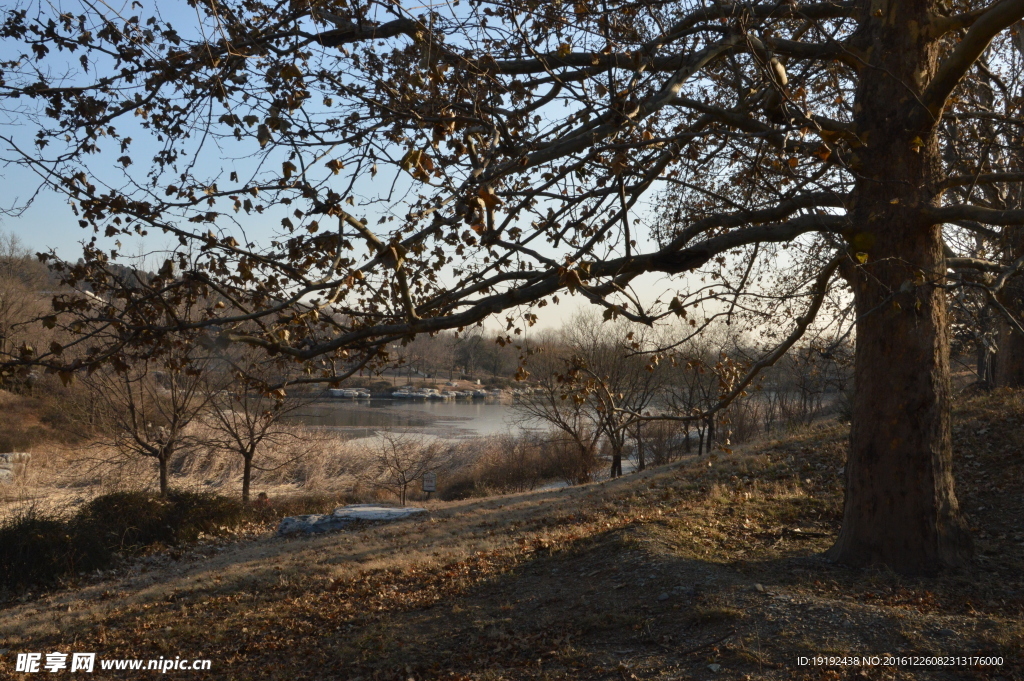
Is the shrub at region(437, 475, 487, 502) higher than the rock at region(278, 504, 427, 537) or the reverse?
the reverse

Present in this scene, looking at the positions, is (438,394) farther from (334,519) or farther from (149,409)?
(334,519)

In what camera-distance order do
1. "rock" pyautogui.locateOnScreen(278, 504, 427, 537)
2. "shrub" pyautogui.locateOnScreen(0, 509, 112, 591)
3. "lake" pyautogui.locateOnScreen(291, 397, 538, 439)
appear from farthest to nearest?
"lake" pyautogui.locateOnScreen(291, 397, 538, 439), "rock" pyautogui.locateOnScreen(278, 504, 427, 537), "shrub" pyautogui.locateOnScreen(0, 509, 112, 591)

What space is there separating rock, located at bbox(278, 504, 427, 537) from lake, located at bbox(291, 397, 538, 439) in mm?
12627

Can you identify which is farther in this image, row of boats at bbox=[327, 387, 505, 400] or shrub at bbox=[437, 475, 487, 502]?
row of boats at bbox=[327, 387, 505, 400]

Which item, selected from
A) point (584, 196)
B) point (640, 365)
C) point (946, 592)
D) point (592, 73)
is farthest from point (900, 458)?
point (640, 365)

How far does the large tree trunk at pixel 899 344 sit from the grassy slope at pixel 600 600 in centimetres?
45

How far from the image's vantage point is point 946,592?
5.66 m

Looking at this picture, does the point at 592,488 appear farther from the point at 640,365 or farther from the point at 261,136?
the point at 261,136

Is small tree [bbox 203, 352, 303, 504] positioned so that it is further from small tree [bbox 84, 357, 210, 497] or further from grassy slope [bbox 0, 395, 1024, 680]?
grassy slope [bbox 0, 395, 1024, 680]

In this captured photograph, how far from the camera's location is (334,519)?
47.1 ft

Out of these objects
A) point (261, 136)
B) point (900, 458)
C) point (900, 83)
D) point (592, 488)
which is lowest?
point (592, 488)

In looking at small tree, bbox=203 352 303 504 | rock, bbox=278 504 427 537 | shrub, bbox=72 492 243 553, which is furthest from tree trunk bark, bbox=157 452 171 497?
rock, bbox=278 504 427 537

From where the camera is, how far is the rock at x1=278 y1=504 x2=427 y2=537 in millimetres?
14086

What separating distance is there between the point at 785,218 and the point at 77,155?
661 centimetres
